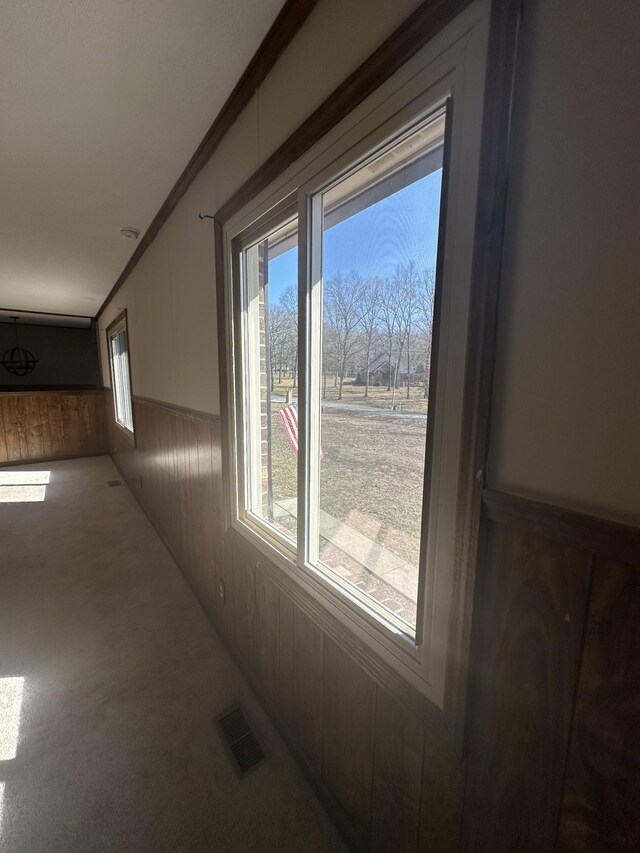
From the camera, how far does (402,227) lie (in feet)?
2.82

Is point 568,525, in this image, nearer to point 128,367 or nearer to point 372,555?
point 372,555

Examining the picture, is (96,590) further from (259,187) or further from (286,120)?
(286,120)

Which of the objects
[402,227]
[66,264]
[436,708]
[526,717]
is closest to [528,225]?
[402,227]

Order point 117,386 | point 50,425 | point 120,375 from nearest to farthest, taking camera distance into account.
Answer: point 120,375
point 117,386
point 50,425

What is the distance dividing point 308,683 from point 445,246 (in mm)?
1415

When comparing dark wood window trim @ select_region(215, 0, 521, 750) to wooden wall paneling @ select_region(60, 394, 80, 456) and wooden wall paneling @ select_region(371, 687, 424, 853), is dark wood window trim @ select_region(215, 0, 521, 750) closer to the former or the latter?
wooden wall paneling @ select_region(371, 687, 424, 853)

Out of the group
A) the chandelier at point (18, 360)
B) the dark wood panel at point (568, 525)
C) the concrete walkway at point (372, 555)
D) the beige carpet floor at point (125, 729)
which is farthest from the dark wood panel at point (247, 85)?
the chandelier at point (18, 360)

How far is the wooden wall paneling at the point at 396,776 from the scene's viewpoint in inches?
32.8

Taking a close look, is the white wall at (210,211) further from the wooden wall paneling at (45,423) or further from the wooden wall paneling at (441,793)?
the wooden wall paneling at (45,423)

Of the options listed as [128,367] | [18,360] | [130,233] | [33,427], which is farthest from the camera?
[18,360]

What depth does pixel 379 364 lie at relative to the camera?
3.14 ft

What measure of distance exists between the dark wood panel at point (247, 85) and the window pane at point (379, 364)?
496mm

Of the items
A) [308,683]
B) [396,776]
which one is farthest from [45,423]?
[396,776]

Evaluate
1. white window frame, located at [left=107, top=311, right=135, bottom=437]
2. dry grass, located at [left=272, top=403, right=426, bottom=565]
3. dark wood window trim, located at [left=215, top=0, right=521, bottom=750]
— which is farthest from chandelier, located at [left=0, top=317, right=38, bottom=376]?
dark wood window trim, located at [left=215, top=0, right=521, bottom=750]
